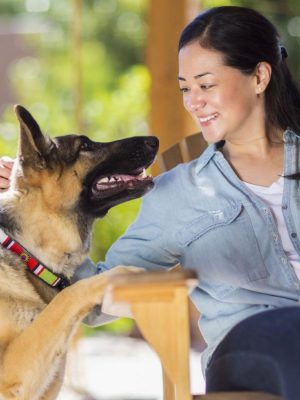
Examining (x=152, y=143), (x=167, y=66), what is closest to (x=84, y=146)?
(x=152, y=143)

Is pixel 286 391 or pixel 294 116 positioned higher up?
pixel 294 116

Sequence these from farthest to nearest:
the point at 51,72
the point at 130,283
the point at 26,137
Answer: the point at 51,72
the point at 26,137
the point at 130,283

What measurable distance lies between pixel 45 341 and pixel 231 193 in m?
0.65

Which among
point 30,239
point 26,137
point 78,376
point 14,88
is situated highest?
point 26,137

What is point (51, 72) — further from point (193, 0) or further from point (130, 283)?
point (130, 283)

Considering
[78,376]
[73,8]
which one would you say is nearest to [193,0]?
[73,8]

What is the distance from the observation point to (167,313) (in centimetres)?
201

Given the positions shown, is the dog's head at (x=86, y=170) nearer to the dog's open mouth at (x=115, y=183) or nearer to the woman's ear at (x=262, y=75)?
the dog's open mouth at (x=115, y=183)

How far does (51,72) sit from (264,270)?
792cm

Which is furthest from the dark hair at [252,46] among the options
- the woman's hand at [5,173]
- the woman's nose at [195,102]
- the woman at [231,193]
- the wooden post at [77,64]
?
the wooden post at [77,64]

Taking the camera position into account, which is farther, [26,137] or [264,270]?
[26,137]

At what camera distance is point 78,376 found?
15.8 feet

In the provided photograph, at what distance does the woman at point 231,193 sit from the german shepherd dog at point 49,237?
5.5 inches

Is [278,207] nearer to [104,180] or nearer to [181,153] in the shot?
[181,153]
